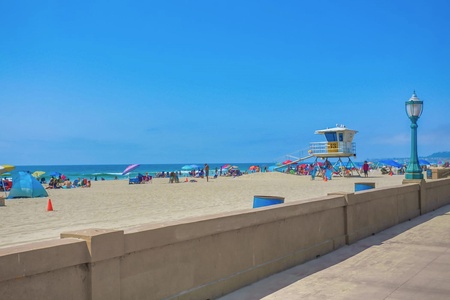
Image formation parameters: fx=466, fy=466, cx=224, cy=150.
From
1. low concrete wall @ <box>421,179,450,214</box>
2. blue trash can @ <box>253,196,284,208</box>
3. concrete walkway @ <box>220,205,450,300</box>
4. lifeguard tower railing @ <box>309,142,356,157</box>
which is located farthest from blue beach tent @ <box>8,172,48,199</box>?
lifeguard tower railing @ <box>309,142,356,157</box>

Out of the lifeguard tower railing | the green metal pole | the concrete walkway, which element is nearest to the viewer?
the concrete walkway

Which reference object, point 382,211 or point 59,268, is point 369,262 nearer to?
point 382,211

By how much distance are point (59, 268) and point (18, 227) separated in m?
11.1

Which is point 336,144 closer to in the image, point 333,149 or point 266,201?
point 333,149

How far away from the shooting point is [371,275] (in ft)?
21.9

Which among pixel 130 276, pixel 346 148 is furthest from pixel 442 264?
pixel 346 148

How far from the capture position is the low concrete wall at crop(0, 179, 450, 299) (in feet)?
12.2

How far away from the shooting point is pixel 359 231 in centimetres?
954

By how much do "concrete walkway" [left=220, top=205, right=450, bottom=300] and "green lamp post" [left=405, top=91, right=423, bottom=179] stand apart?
14.6ft

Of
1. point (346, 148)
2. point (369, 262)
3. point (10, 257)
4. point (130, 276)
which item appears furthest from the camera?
point (346, 148)

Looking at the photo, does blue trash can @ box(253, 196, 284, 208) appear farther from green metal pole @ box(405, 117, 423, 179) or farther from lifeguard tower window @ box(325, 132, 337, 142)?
lifeguard tower window @ box(325, 132, 337, 142)

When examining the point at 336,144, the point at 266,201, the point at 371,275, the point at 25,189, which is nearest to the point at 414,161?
the point at 266,201

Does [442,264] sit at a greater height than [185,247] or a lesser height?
lesser

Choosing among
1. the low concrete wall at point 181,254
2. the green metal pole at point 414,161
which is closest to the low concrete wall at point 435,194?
the green metal pole at point 414,161
